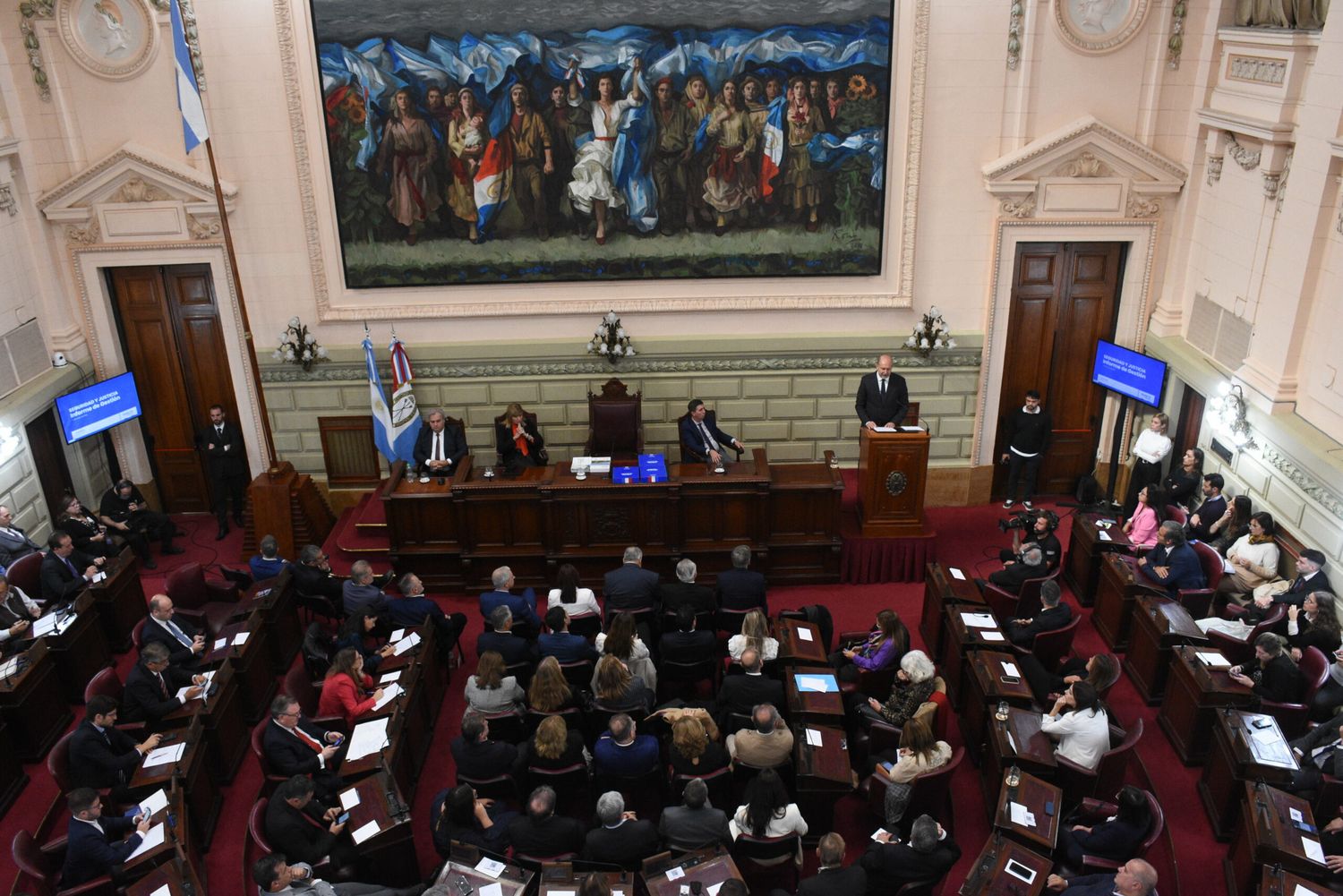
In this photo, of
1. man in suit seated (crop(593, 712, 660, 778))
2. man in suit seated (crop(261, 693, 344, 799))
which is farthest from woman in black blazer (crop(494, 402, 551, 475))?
man in suit seated (crop(593, 712, 660, 778))

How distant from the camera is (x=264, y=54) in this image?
35.9 ft

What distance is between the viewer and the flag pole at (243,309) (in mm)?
10867

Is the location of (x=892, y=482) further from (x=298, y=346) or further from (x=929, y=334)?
(x=298, y=346)

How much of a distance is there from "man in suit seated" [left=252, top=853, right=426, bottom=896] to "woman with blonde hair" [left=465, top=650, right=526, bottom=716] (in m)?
1.43

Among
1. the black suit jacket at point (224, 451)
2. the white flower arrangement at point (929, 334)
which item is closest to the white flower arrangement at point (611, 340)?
the white flower arrangement at point (929, 334)

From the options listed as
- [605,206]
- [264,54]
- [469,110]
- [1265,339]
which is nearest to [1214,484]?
[1265,339]

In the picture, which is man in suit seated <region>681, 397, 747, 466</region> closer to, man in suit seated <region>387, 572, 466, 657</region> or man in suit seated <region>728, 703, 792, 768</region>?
man in suit seated <region>387, 572, 466, 657</region>

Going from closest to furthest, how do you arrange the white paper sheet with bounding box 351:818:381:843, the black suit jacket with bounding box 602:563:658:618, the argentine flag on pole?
1. the white paper sheet with bounding box 351:818:381:843
2. the black suit jacket with bounding box 602:563:658:618
3. the argentine flag on pole

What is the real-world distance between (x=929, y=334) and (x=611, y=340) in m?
3.77

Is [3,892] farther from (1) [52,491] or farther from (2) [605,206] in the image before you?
(2) [605,206]

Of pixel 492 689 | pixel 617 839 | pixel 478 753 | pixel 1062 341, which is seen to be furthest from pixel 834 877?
pixel 1062 341

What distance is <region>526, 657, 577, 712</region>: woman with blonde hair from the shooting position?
7508 mm

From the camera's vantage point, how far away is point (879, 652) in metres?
8.23

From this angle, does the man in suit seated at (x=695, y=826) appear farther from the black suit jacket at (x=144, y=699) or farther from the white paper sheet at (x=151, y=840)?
the black suit jacket at (x=144, y=699)
